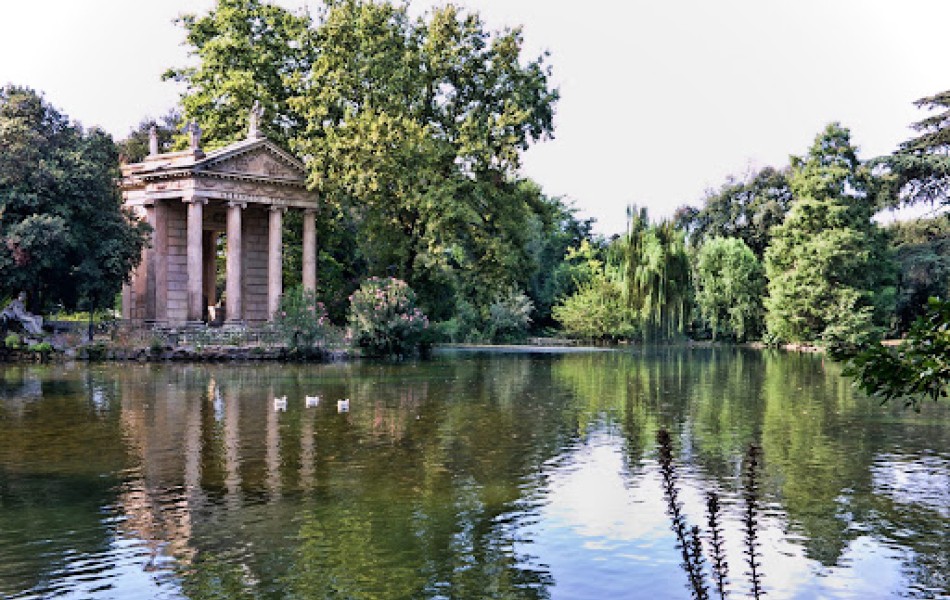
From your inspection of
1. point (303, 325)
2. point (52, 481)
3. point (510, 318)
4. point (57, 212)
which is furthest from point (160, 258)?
point (52, 481)

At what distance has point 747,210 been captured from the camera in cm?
7412

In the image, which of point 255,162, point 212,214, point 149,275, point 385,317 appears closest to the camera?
point 385,317

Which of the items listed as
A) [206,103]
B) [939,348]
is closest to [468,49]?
[206,103]

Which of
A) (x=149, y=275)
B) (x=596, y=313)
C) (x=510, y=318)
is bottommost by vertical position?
(x=510, y=318)

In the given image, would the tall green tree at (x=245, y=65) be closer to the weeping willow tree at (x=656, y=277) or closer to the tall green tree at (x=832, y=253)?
the weeping willow tree at (x=656, y=277)

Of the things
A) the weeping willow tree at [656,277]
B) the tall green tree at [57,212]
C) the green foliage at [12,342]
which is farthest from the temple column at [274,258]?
the weeping willow tree at [656,277]

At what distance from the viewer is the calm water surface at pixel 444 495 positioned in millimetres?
8977

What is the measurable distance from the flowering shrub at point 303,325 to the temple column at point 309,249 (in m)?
5.61

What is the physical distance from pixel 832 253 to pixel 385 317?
2762cm

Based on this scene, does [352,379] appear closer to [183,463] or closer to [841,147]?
[183,463]

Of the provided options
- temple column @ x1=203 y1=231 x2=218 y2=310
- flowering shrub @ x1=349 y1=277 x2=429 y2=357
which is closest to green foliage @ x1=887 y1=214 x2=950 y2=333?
flowering shrub @ x1=349 y1=277 x2=429 y2=357

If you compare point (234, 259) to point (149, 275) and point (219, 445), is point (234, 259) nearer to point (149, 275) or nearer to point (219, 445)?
point (149, 275)

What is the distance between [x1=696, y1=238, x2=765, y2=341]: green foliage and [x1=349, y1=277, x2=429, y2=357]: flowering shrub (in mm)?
29295

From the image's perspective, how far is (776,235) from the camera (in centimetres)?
6191
